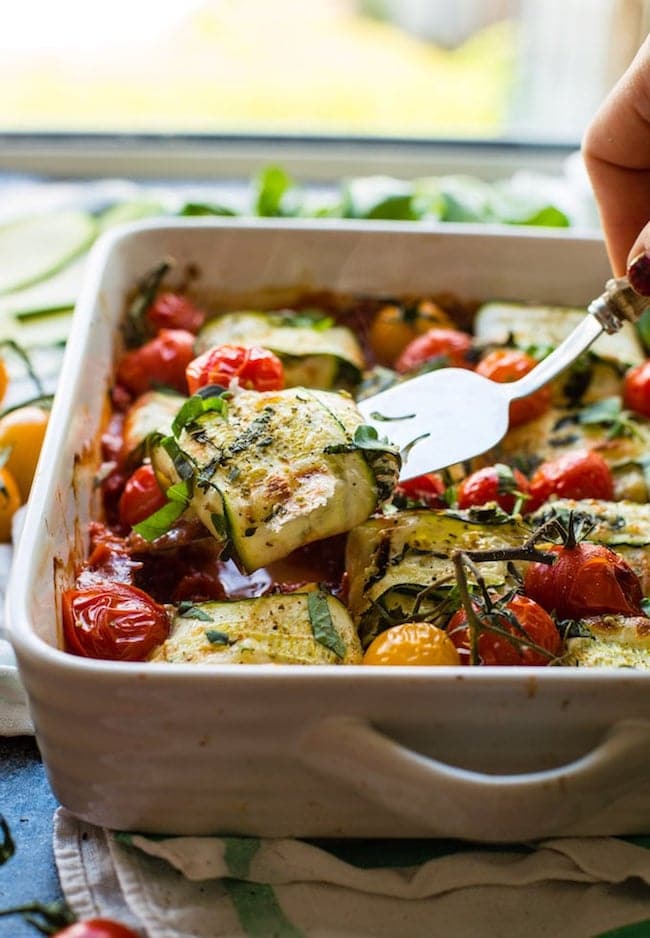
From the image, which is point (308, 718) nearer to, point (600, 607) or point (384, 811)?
point (384, 811)

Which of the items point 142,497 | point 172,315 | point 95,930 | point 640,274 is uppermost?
point 640,274

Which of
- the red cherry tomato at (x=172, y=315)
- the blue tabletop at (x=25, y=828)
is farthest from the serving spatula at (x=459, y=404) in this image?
the blue tabletop at (x=25, y=828)

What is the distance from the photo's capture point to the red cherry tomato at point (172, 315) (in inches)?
106

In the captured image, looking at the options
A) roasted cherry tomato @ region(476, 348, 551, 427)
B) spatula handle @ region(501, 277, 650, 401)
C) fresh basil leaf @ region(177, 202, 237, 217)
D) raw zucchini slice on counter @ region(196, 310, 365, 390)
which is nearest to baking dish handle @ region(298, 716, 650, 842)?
spatula handle @ region(501, 277, 650, 401)

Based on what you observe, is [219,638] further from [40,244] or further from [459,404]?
[40,244]

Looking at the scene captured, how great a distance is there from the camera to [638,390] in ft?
8.13

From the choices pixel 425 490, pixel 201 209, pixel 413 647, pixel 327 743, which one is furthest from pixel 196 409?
pixel 201 209

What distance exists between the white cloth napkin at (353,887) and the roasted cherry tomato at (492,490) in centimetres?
70

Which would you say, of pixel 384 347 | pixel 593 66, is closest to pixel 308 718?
pixel 384 347

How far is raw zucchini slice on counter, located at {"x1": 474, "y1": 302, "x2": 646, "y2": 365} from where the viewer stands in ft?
8.66

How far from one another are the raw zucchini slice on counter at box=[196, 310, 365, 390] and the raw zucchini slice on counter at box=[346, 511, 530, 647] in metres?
0.62

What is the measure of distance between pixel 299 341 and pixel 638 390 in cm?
77

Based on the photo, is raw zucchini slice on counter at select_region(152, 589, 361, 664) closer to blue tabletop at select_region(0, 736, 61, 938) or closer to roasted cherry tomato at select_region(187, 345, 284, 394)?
blue tabletop at select_region(0, 736, 61, 938)

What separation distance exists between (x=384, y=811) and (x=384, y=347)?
141cm
